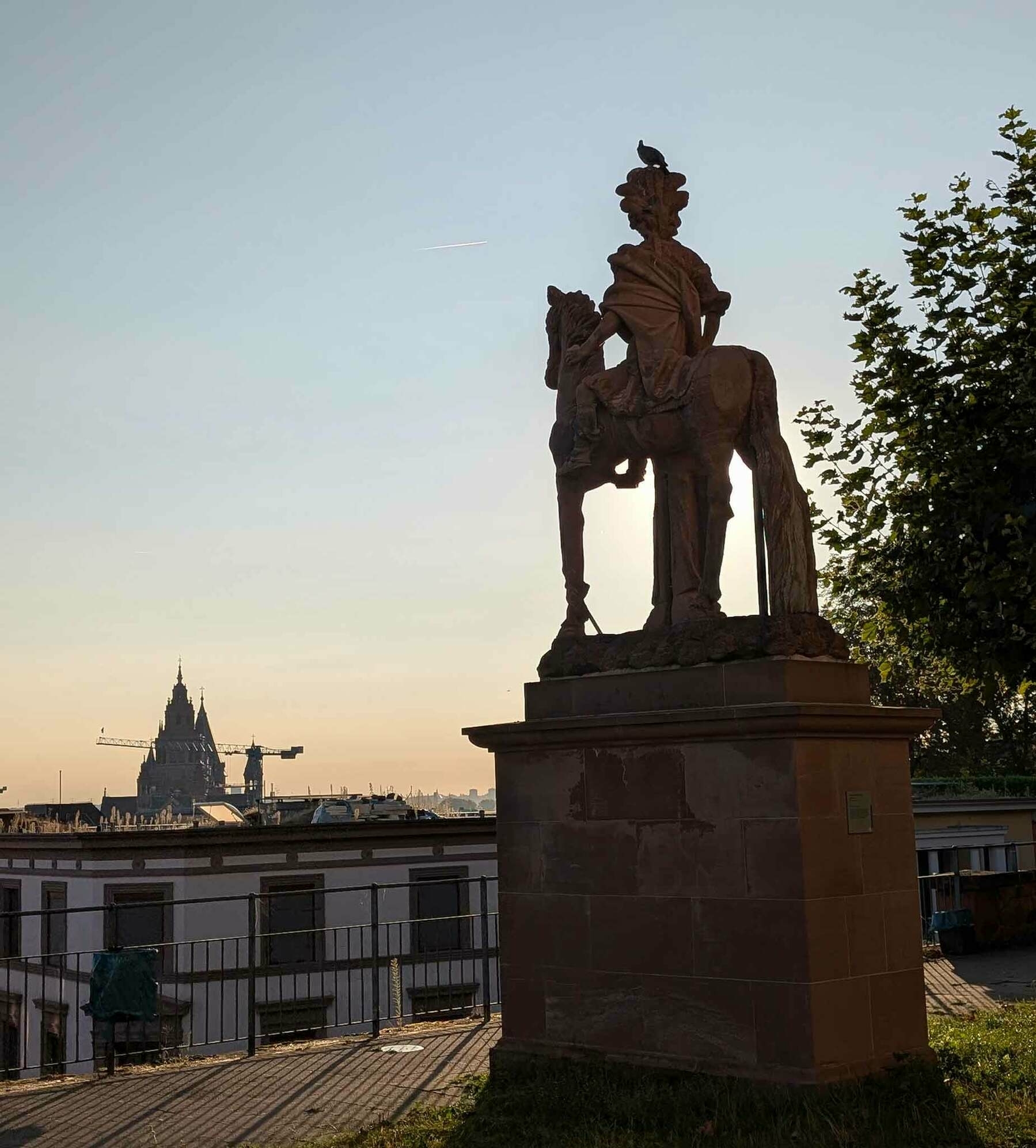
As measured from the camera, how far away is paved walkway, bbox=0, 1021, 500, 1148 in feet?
26.7

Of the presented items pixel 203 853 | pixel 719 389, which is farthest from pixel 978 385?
pixel 203 853

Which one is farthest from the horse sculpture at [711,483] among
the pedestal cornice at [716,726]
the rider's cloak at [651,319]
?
the pedestal cornice at [716,726]

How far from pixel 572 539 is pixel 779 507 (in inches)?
64.9

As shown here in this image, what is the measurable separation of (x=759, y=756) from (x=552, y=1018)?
7.33 ft

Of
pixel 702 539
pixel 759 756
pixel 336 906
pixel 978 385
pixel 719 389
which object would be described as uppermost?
pixel 978 385

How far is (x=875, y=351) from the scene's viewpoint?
14.8 metres

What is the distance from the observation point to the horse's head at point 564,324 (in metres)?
10.1

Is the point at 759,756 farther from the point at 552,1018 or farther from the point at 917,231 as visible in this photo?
the point at 917,231

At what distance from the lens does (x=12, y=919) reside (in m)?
34.0

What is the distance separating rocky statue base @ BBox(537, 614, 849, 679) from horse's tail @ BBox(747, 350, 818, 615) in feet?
0.64

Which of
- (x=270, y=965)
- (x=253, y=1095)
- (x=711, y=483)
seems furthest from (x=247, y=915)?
(x=711, y=483)

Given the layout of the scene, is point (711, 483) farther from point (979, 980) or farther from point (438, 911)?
point (438, 911)

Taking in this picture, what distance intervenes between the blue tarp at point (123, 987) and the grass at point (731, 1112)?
11.3 ft

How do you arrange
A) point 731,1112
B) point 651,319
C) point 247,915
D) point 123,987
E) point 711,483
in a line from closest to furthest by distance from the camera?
point 731,1112 → point 711,483 → point 651,319 → point 123,987 → point 247,915
